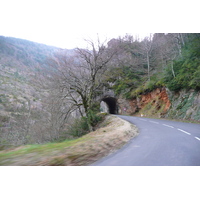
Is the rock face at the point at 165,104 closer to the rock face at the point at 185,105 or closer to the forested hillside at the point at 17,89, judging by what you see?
the rock face at the point at 185,105

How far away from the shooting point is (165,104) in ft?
71.5

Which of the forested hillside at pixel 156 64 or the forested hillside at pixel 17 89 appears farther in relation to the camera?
the forested hillside at pixel 17 89

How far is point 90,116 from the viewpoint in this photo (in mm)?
18500

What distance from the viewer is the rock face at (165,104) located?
54.2 feet

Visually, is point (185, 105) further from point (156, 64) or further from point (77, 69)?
point (156, 64)

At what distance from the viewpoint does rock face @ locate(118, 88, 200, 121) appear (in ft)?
54.2

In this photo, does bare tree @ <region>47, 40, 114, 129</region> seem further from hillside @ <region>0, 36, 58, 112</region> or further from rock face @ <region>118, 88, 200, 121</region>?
hillside @ <region>0, 36, 58, 112</region>

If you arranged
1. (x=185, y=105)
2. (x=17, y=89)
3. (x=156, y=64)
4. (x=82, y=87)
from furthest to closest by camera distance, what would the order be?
(x=17, y=89) → (x=156, y=64) → (x=185, y=105) → (x=82, y=87)

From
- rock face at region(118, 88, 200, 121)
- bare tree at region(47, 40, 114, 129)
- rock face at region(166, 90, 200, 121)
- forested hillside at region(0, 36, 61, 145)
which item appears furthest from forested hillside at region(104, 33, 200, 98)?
forested hillside at region(0, 36, 61, 145)

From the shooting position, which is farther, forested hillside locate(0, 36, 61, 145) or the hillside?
the hillside

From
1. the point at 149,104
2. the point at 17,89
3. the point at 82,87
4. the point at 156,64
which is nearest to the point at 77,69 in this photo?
the point at 82,87

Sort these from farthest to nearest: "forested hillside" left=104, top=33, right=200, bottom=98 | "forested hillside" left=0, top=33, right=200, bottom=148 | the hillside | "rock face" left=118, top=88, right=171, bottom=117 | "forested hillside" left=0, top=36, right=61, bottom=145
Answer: the hillside < "forested hillside" left=0, top=36, right=61, bottom=145 < "rock face" left=118, top=88, right=171, bottom=117 < "forested hillside" left=104, top=33, right=200, bottom=98 < "forested hillside" left=0, top=33, right=200, bottom=148

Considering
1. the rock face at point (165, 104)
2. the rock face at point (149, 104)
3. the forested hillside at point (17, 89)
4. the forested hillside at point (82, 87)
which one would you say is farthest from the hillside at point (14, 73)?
the rock face at point (165, 104)
